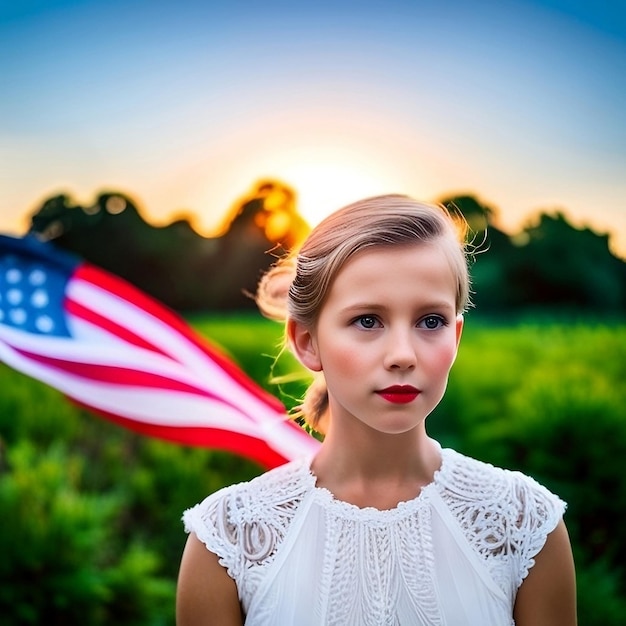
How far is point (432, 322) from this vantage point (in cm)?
112

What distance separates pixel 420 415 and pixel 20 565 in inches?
66.7

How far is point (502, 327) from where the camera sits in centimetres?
293

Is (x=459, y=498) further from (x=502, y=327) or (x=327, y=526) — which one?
(x=502, y=327)

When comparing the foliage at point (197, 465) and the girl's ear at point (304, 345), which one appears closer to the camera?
the girl's ear at point (304, 345)

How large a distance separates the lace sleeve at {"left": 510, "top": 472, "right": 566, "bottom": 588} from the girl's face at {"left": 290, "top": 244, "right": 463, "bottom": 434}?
213 millimetres

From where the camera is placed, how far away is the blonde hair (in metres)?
1.11

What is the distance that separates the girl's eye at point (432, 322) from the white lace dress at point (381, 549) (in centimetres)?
24

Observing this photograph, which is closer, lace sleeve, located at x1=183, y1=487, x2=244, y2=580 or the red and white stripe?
lace sleeve, located at x1=183, y1=487, x2=244, y2=580

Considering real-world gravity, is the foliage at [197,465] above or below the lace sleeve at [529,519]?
above

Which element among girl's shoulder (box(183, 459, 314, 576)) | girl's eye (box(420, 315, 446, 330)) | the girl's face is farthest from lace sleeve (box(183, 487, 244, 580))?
girl's eye (box(420, 315, 446, 330))

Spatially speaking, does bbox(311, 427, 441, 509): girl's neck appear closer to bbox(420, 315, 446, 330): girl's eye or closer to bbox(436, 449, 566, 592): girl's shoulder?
bbox(436, 449, 566, 592): girl's shoulder

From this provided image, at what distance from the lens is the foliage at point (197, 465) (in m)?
2.43

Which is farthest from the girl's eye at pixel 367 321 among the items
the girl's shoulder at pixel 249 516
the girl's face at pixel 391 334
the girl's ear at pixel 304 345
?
the girl's shoulder at pixel 249 516

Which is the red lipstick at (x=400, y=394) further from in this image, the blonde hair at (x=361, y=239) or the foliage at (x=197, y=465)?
the foliage at (x=197, y=465)
